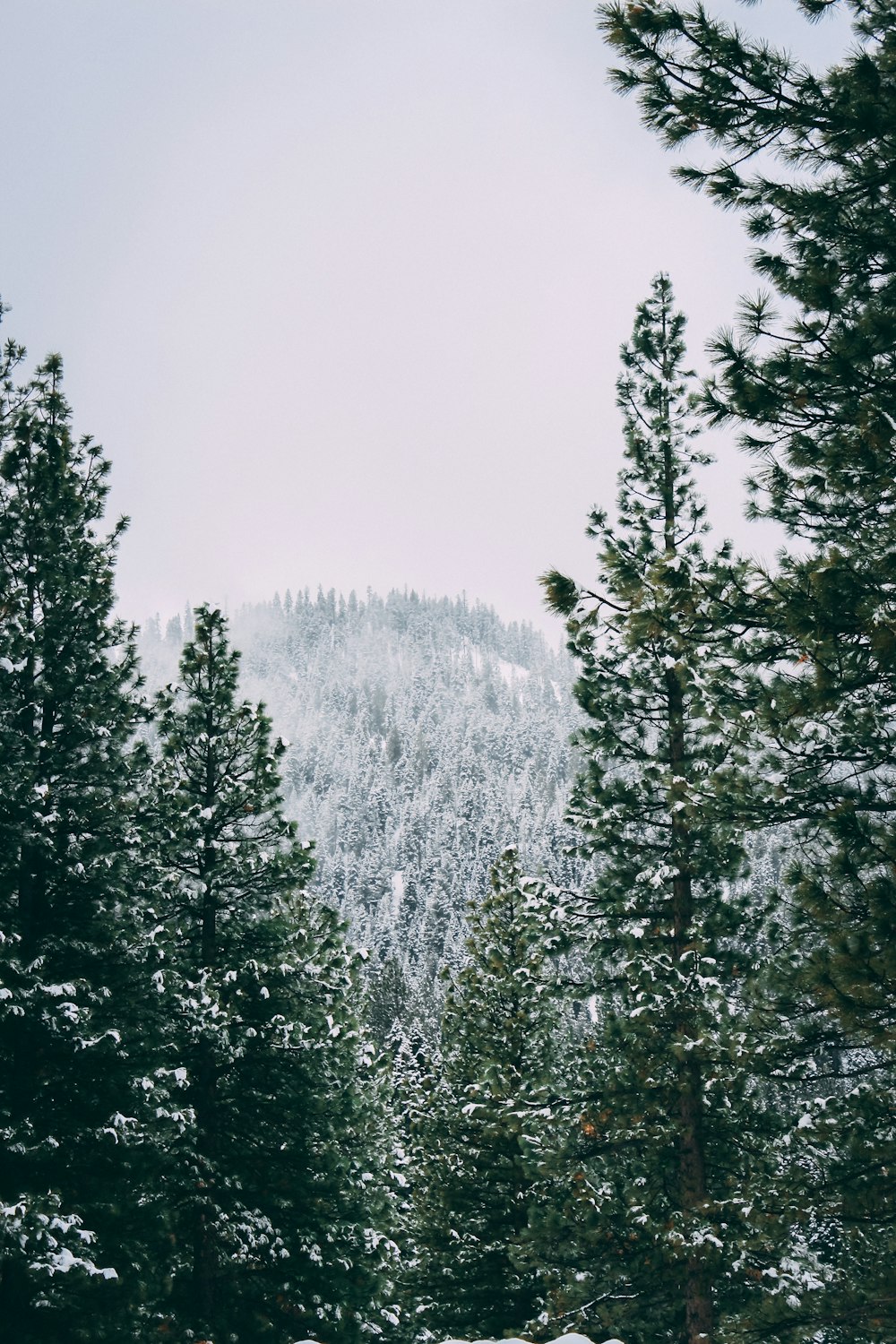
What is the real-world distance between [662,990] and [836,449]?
573 cm

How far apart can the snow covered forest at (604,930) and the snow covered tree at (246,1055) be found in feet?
0.17

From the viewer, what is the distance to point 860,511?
18.5 ft

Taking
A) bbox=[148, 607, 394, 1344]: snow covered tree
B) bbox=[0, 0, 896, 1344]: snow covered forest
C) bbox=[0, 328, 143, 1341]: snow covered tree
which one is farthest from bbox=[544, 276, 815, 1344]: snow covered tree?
bbox=[0, 328, 143, 1341]: snow covered tree

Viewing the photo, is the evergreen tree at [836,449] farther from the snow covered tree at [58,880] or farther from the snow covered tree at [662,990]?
the snow covered tree at [58,880]

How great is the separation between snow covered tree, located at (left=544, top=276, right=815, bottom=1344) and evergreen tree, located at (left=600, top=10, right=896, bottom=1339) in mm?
1205

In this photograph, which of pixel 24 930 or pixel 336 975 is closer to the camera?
pixel 24 930

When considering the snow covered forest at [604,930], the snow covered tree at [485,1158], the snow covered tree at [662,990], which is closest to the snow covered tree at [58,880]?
the snow covered forest at [604,930]

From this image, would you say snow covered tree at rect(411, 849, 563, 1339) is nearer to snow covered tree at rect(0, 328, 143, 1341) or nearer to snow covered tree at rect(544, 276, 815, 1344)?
snow covered tree at rect(544, 276, 815, 1344)

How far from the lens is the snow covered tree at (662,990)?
8094 millimetres

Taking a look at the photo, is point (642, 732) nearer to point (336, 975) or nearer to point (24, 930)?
point (336, 975)

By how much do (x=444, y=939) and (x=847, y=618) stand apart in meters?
109

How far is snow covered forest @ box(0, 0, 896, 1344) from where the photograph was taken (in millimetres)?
5230

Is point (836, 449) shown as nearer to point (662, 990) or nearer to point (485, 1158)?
point (662, 990)

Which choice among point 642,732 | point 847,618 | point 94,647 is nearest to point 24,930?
point 94,647
